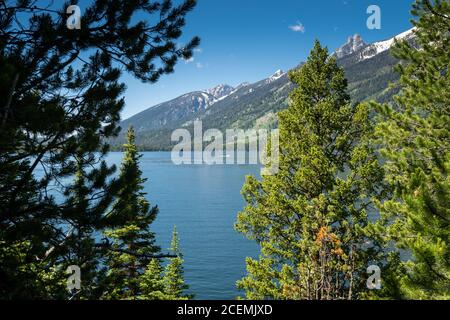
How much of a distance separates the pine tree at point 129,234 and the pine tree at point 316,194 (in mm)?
5140

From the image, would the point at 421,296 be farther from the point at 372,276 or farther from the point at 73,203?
the point at 73,203

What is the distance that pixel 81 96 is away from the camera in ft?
21.9

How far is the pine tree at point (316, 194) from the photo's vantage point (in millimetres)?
14211

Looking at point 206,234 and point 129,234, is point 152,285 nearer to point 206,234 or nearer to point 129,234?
point 129,234

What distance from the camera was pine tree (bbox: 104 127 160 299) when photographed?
6805 mm

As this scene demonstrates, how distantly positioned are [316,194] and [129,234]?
10320 mm

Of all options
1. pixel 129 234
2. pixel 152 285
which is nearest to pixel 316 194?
pixel 152 285

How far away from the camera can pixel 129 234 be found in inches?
784

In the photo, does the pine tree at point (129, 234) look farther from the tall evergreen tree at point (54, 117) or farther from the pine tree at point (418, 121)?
the pine tree at point (418, 121)

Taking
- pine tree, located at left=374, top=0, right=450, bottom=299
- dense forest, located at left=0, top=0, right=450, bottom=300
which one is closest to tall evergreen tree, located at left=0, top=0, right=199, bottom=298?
dense forest, located at left=0, top=0, right=450, bottom=300

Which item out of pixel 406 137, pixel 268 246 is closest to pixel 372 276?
pixel 268 246

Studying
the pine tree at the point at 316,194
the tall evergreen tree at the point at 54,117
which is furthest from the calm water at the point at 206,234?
the tall evergreen tree at the point at 54,117

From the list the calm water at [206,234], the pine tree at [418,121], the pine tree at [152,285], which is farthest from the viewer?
the calm water at [206,234]
